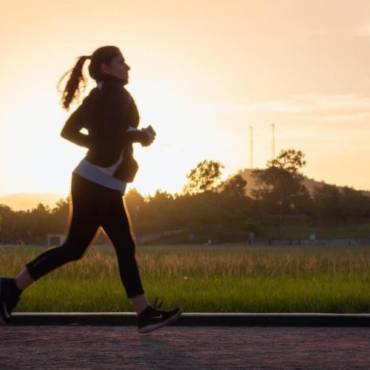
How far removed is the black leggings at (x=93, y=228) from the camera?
6492 mm

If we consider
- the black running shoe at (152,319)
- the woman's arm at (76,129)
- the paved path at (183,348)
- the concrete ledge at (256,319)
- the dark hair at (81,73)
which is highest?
the dark hair at (81,73)

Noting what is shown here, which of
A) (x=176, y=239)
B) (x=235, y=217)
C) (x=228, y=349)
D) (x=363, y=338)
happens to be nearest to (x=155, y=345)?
(x=228, y=349)

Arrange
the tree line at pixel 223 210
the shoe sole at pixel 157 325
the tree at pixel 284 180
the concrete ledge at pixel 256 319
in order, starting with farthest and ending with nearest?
the tree at pixel 284 180 < the tree line at pixel 223 210 < the concrete ledge at pixel 256 319 < the shoe sole at pixel 157 325

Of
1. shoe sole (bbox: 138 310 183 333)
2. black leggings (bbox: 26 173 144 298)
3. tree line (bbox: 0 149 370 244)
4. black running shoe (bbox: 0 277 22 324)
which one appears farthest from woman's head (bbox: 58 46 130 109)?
tree line (bbox: 0 149 370 244)

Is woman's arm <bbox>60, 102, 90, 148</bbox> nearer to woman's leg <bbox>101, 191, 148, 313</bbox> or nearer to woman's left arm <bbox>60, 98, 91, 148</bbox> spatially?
woman's left arm <bbox>60, 98, 91, 148</bbox>

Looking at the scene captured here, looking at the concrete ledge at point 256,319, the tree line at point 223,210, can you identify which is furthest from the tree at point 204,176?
the concrete ledge at point 256,319

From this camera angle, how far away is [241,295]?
9.86m

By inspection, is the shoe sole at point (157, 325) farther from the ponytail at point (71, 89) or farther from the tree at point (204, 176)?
the tree at point (204, 176)

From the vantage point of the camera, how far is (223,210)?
351ft

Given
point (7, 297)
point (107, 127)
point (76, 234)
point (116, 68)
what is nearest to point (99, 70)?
point (116, 68)

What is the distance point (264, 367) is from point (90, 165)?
6.31 ft

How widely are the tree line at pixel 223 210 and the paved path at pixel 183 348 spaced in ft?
271

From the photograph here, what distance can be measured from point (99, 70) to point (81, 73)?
0.17 m

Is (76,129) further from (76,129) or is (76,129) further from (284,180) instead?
(284,180)
